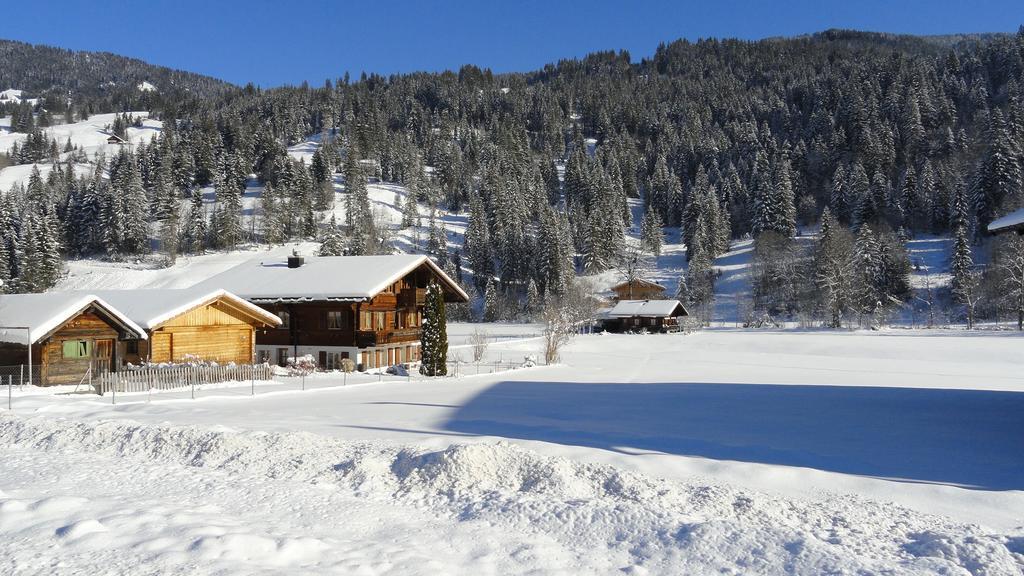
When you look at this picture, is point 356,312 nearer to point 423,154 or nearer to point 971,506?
point 971,506

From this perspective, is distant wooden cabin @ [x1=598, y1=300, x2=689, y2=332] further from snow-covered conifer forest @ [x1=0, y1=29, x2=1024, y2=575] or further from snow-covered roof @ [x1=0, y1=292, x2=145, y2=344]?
snow-covered roof @ [x1=0, y1=292, x2=145, y2=344]

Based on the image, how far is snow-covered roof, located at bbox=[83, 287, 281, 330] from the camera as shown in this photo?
2967cm

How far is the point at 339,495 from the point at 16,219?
118997mm

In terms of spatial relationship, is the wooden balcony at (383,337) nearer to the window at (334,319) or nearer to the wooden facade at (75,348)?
the window at (334,319)

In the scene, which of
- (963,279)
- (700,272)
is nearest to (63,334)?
(700,272)

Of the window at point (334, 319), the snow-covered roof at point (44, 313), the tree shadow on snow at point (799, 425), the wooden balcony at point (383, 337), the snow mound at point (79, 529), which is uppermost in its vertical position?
the snow-covered roof at point (44, 313)

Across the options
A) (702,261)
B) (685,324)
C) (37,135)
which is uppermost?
(37,135)

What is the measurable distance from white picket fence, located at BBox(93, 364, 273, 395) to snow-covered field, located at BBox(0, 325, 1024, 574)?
9.26ft

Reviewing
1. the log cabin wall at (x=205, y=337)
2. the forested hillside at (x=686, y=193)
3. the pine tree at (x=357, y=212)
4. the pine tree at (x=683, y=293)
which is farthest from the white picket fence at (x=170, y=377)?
the pine tree at (x=683, y=293)

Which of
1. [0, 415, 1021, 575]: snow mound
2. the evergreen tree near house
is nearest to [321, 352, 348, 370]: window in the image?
[0, 415, 1021, 575]: snow mound

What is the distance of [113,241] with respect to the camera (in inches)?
4065

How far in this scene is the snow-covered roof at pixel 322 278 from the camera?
37.1m

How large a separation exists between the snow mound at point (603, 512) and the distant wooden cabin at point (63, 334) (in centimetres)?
1584

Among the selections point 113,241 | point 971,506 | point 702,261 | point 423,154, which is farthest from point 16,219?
point 971,506
